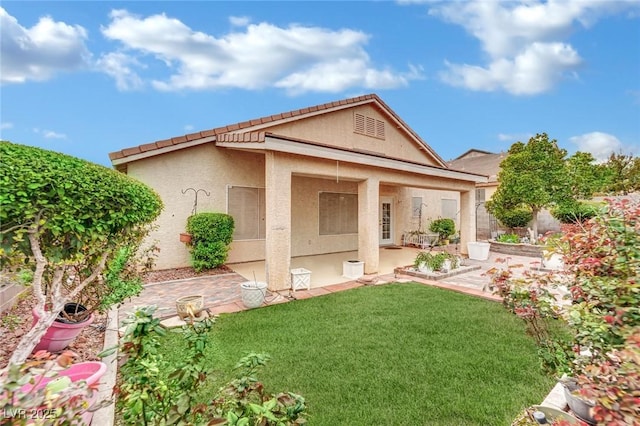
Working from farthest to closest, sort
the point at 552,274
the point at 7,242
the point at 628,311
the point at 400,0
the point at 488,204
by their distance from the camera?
1. the point at 488,204
2. the point at 400,0
3. the point at 552,274
4. the point at 7,242
5. the point at 628,311

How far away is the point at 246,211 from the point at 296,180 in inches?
119

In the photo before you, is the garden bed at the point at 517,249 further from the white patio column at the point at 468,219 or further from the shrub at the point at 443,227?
the shrub at the point at 443,227

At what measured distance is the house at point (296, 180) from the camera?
8.34 meters

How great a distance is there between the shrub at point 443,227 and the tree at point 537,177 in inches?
154

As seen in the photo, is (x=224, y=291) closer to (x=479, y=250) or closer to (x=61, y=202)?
(x=61, y=202)

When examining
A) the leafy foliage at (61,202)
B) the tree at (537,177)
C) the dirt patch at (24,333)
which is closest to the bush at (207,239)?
the dirt patch at (24,333)

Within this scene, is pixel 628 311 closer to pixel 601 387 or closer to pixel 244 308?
pixel 601 387

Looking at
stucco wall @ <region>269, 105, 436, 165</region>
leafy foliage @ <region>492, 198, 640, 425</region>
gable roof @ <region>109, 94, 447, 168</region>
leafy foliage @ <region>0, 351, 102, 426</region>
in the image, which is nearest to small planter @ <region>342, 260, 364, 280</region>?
gable roof @ <region>109, 94, 447, 168</region>

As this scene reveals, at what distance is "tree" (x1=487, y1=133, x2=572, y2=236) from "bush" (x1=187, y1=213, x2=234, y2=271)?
1462 cm

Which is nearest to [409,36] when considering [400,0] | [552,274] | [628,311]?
[400,0]

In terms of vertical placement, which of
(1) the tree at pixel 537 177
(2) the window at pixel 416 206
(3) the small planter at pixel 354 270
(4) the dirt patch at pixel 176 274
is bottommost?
(4) the dirt patch at pixel 176 274

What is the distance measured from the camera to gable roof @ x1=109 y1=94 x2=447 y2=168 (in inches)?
374

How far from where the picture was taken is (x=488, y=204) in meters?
17.5

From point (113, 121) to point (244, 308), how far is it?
14362mm
